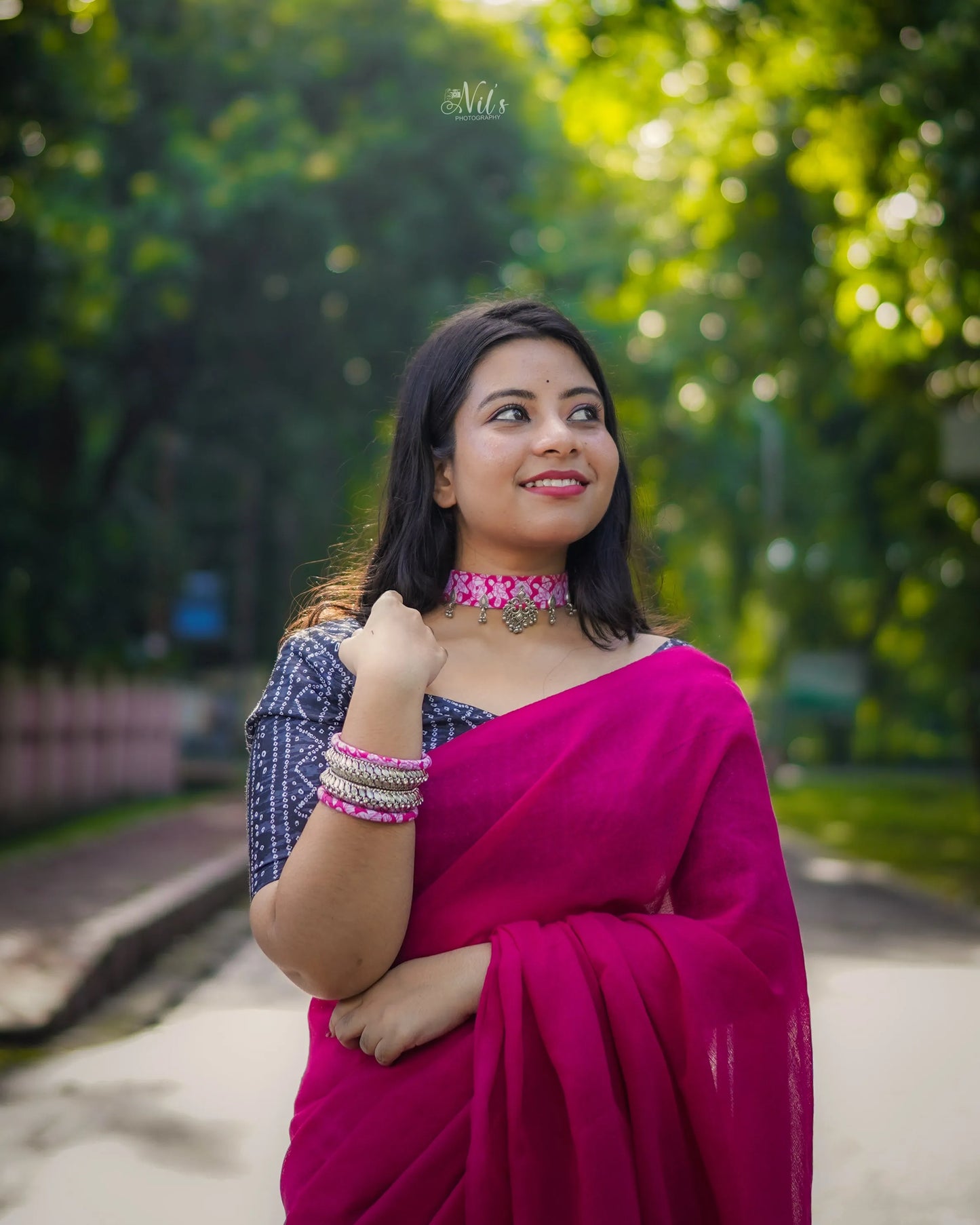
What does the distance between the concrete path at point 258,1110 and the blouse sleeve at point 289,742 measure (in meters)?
2.41

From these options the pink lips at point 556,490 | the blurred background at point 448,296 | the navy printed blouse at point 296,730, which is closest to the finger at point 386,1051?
the navy printed blouse at point 296,730

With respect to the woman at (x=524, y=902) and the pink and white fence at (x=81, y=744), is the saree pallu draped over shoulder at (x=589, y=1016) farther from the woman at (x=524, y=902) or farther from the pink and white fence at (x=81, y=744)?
the pink and white fence at (x=81, y=744)

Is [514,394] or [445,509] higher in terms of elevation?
[514,394]

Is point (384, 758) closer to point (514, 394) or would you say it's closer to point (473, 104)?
point (514, 394)

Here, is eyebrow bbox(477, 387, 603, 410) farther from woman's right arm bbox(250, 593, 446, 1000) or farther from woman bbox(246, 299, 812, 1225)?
woman's right arm bbox(250, 593, 446, 1000)

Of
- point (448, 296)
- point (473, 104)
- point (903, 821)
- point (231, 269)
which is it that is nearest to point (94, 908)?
point (473, 104)

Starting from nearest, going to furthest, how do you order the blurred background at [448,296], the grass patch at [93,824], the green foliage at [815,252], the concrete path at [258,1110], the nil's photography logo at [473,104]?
the nil's photography logo at [473,104] → the concrete path at [258,1110] → the green foliage at [815,252] → the blurred background at [448,296] → the grass patch at [93,824]

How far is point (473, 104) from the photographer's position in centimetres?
354

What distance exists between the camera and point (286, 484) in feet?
67.2

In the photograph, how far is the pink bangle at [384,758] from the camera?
1.76 meters

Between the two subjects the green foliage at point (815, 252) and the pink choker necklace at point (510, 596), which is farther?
the green foliage at point (815, 252)

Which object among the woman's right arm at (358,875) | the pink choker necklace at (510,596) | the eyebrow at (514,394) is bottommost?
the woman's right arm at (358,875)

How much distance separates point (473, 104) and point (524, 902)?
2.24 m

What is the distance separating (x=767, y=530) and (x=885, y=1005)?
1831 cm
